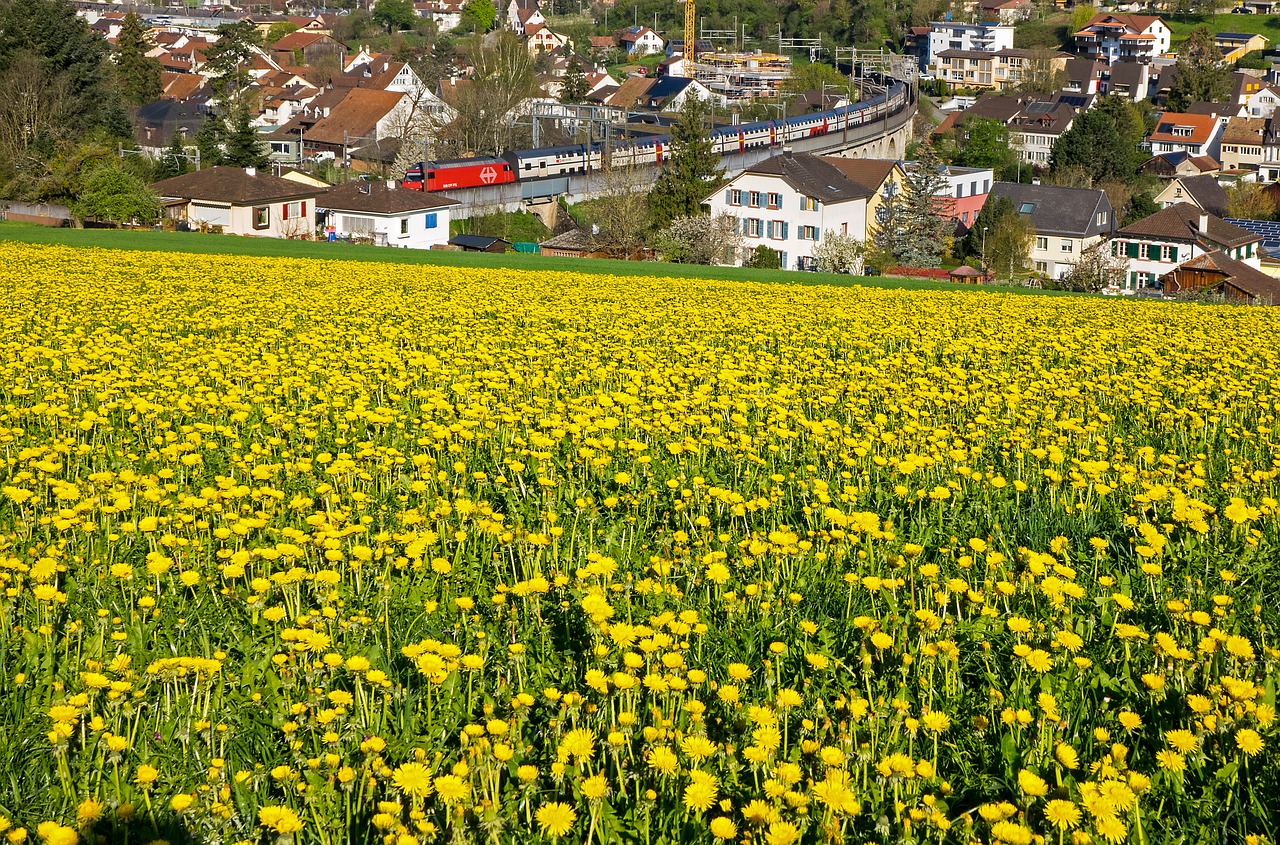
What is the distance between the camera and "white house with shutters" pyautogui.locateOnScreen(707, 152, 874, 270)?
61.3 m

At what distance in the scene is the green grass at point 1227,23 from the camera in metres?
170

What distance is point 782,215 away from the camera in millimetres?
61750

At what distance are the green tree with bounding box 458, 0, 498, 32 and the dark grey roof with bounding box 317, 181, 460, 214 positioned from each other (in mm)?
137140

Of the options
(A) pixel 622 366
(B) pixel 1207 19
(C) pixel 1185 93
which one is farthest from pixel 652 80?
(A) pixel 622 366

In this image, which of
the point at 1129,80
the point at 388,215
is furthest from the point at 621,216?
the point at 1129,80

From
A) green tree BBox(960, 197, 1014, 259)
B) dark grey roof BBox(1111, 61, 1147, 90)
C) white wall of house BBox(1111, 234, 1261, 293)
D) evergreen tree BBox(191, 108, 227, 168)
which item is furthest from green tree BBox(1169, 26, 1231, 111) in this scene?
evergreen tree BBox(191, 108, 227, 168)

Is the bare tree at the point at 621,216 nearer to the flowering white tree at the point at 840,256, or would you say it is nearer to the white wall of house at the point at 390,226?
the white wall of house at the point at 390,226

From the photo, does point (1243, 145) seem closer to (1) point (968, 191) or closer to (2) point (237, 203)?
(1) point (968, 191)

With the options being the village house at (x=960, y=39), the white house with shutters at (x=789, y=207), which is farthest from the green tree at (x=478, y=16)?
the white house with shutters at (x=789, y=207)

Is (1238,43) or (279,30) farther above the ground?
(279,30)

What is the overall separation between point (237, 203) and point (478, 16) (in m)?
150

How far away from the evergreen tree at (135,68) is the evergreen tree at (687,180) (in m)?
55.3

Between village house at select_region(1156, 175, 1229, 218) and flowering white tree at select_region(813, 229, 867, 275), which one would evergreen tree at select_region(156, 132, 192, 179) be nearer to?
flowering white tree at select_region(813, 229, 867, 275)

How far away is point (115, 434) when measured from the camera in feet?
29.1
